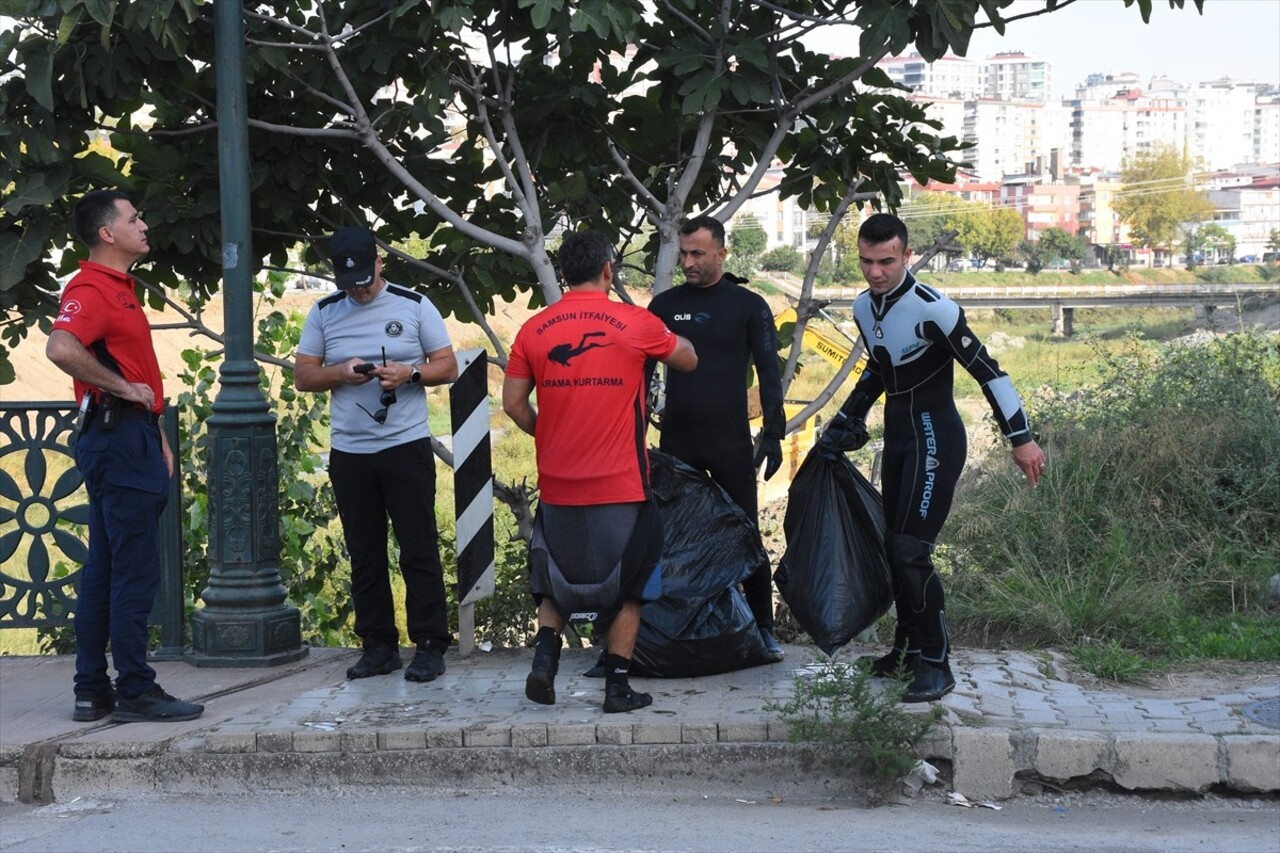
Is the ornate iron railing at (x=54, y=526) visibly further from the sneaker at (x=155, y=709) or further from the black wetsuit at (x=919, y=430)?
the black wetsuit at (x=919, y=430)

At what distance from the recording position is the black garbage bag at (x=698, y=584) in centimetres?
601

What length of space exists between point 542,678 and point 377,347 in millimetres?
1606

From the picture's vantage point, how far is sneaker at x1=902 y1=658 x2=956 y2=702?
219 inches

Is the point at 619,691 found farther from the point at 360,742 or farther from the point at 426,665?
the point at 426,665

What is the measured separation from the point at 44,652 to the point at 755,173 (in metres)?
4.69

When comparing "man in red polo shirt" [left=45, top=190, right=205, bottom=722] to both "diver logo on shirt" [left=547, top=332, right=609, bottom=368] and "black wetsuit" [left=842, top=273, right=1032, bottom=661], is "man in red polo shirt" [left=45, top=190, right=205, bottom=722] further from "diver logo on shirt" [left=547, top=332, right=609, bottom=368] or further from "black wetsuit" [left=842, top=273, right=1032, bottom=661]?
"black wetsuit" [left=842, top=273, right=1032, bottom=661]

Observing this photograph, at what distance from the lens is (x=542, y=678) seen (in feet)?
18.1

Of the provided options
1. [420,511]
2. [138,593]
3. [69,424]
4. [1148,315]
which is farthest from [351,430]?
[1148,315]

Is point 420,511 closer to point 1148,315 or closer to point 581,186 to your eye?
point 581,186

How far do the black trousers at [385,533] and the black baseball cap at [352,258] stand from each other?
72cm

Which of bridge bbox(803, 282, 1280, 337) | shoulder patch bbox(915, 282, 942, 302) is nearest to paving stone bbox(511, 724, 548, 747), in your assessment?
shoulder patch bbox(915, 282, 942, 302)

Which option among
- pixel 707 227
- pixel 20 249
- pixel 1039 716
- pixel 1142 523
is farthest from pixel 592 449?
pixel 1142 523

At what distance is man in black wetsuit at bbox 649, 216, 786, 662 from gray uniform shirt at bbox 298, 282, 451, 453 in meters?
1.01

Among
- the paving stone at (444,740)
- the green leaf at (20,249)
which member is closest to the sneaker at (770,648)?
the paving stone at (444,740)
